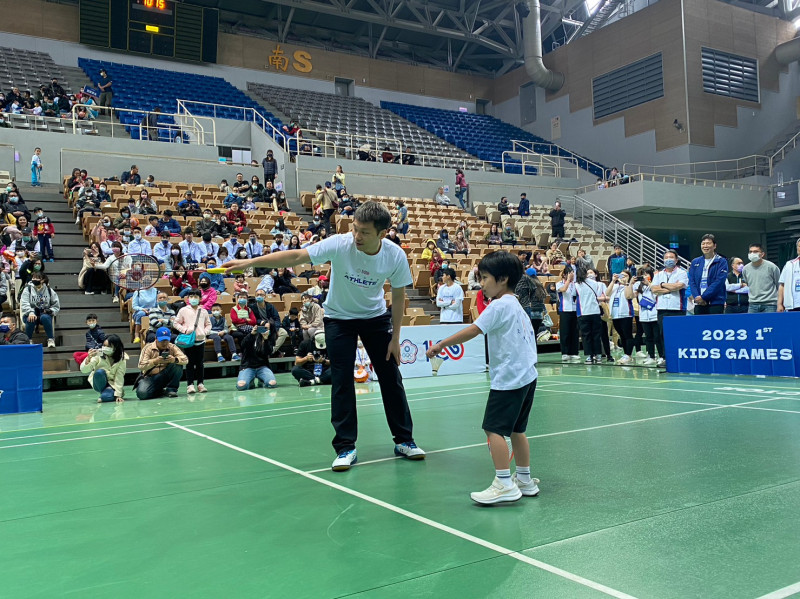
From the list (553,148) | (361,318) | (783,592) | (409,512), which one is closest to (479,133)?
(553,148)

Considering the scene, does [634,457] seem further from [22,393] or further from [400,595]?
[22,393]

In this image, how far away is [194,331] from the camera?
1211 centimetres

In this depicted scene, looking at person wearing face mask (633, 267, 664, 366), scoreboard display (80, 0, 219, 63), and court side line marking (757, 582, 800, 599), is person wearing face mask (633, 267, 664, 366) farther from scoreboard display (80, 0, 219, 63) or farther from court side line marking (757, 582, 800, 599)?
scoreboard display (80, 0, 219, 63)

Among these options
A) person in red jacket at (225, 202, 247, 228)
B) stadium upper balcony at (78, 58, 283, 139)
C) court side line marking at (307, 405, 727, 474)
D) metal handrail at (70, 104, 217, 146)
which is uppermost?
stadium upper balcony at (78, 58, 283, 139)

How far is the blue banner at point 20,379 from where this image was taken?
1006cm

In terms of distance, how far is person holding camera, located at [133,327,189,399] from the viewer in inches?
443

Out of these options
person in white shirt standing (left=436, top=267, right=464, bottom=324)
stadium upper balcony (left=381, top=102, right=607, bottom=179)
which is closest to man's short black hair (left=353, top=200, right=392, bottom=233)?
person in white shirt standing (left=436, top=267, right=464, bottom=324)

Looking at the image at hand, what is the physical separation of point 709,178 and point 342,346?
32.3 metres

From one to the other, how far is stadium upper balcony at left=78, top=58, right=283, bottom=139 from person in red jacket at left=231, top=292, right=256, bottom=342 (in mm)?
16904

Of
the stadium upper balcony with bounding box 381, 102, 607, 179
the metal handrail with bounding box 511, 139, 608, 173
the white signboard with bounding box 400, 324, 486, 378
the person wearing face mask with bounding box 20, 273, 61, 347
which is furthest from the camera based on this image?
the stadium upper balcony with bounding box 381, 102, 607, 179

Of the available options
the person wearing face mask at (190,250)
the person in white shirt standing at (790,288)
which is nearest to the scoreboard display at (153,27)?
the person wearing face mask at (190,250)

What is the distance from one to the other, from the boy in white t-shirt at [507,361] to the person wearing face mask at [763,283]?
9.03m

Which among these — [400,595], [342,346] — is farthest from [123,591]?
[342,346]

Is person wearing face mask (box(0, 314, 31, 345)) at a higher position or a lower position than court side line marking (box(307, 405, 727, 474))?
higher
